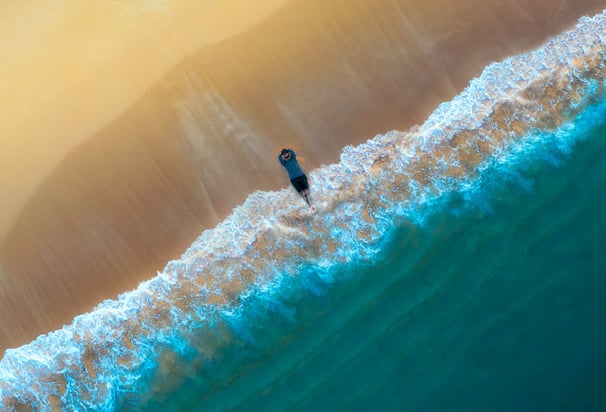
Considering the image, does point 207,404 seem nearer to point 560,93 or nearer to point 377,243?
A: point 377,243

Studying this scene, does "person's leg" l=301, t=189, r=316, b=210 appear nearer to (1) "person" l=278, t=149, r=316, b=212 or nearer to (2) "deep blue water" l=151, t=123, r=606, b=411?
(1) "person" l=278, t=149, r=316, b=212

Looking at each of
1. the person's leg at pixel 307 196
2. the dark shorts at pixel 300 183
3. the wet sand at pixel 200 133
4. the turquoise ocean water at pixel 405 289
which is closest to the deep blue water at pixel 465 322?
the turquoise ocean water at pixel 405 289

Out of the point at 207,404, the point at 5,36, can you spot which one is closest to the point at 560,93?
the point at 207,404

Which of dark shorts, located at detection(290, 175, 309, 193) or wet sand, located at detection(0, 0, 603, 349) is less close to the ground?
wet sand, located at detection(0, 0, 603, 349)

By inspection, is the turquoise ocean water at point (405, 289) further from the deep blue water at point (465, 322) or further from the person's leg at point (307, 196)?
the person's leg at point (307, 196)

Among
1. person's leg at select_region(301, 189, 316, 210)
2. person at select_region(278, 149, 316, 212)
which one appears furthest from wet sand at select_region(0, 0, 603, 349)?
person's leg at select_region(301, 189, 316, 210)

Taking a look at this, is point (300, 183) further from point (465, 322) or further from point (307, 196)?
point (465, 322)
